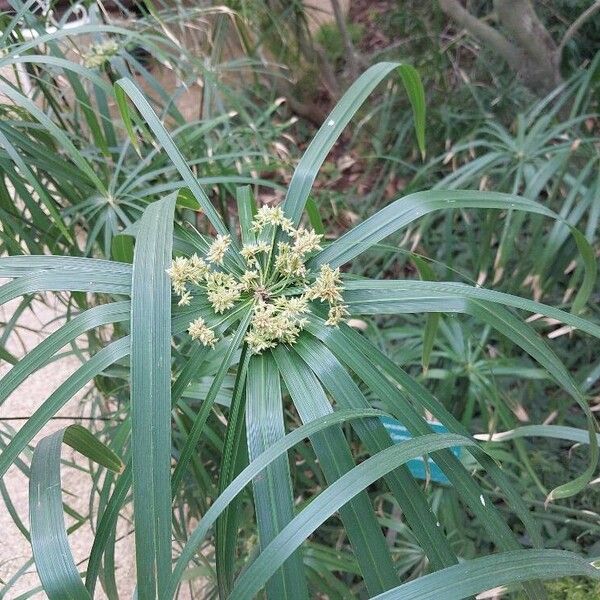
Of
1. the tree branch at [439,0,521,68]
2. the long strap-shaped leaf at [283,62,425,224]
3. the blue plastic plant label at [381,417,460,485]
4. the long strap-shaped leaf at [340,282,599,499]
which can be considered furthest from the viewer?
the tree branch at [439,0,521,68]

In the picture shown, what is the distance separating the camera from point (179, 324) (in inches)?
20.8

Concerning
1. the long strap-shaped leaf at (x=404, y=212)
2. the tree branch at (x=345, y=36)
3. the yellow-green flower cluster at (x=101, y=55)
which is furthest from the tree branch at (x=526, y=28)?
the long strap-shaped leaf at (x=404, y=212)

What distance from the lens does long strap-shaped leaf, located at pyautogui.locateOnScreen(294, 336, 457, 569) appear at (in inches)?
18.5

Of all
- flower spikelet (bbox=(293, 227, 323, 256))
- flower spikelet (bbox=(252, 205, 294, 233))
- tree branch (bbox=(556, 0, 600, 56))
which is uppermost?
tree branch (bbox=(556, 0, 600, 56))

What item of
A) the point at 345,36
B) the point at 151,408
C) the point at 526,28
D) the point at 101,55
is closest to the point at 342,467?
the point at 151,408

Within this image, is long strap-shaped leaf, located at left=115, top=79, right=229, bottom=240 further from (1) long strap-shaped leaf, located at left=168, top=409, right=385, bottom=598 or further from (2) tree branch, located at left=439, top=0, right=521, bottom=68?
(2) tree branch, located at left=439, top=0, right=521, bottom=68

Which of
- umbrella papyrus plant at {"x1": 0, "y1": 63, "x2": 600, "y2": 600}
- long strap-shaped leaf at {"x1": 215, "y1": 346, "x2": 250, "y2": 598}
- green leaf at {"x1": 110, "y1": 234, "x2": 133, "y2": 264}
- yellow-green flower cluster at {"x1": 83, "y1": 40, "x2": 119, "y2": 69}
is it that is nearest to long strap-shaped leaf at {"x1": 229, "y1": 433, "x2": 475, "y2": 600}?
umbrella papyrus plant at {"x1": 0, "y1": 63, "x2": 600, "y2": 600}

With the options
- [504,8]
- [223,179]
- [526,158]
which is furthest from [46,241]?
[504,8]

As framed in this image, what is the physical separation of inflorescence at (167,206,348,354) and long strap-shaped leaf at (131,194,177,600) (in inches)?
0.8

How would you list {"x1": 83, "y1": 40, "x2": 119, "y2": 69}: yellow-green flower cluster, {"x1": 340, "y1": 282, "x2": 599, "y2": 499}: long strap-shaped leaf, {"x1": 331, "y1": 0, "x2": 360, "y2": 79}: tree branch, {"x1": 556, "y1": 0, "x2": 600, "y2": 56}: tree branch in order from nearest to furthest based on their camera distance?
{"x1": 340, "y1": 282, "x2": 599, "y2": 499}: long strap-shaped leaf
{"x1": 83, "y1": 40, "x2": 119, "y2": 69}: yellow-green flower cluster
{"x1": 556, "y1": 0, "x2": 600, "y2": 56}: tree branch
{"x1": 331, "y1": 0, "x2": 360, "y2": 79}: tree branch

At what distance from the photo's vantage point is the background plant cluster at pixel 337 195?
79cm

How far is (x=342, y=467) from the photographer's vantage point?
18.2 inches

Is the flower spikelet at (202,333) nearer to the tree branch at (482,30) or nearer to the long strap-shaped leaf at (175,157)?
the long strap-shaped leaf at (175,157)

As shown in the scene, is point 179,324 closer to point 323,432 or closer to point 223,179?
point 323,432
